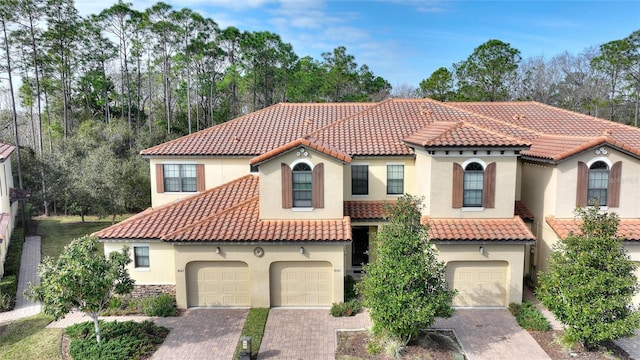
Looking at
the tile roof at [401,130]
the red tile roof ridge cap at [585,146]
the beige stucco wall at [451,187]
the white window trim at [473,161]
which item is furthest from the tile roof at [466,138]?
the red tile roof ridge cap at [585,146]

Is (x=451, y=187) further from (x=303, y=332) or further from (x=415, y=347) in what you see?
(x=303, y=332)

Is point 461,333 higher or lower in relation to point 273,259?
lower

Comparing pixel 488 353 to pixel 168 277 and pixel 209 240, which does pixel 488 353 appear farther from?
pixel 168 277

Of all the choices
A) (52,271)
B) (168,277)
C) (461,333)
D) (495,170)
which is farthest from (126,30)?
(461,333)

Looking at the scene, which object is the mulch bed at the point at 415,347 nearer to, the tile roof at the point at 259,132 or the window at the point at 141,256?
the window at the point at 141,256

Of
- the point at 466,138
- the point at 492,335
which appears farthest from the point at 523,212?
the point at 492,335

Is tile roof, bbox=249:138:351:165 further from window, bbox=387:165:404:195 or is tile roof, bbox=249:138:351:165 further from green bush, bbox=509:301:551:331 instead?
green bush, bbox=509:301:551:331
